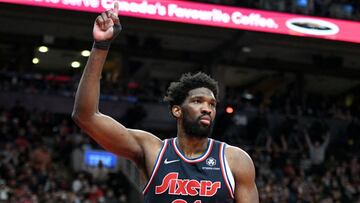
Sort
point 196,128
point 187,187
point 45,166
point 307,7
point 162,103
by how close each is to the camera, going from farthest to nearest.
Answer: point 162,103, point 307,7, point 45,166, point 196,128, point 187,187

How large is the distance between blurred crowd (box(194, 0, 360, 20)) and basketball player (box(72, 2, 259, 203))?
54.0 ft

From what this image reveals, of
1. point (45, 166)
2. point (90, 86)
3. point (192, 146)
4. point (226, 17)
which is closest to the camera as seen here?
point (90, 86)

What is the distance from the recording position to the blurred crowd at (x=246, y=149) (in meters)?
16.5

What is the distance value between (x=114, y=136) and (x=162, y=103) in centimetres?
2035

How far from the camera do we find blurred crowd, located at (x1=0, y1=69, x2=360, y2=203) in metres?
16.5

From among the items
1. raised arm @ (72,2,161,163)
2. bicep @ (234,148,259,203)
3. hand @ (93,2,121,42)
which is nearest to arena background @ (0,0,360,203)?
raised arm @ (72,2,161,163)

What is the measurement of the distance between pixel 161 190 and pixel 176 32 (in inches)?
774

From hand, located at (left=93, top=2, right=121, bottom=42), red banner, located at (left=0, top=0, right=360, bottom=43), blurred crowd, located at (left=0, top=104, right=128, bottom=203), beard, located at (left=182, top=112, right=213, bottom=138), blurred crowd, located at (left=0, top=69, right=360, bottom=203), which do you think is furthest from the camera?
red banner, located at (left=0, top=0, right=360, bottom=43)

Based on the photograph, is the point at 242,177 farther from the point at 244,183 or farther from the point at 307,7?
the point at 307,7

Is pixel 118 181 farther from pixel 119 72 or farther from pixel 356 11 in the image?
pixel 356 11

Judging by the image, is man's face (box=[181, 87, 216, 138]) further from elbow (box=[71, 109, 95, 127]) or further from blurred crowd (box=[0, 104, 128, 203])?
blurred crowd (box=[0, 104, 128, 203])

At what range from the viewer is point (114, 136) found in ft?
13.9

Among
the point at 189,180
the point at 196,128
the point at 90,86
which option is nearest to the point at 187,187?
the point at 189,180

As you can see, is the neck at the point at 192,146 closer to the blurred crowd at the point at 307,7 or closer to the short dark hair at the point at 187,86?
the short dark hair at the point at 187,86
